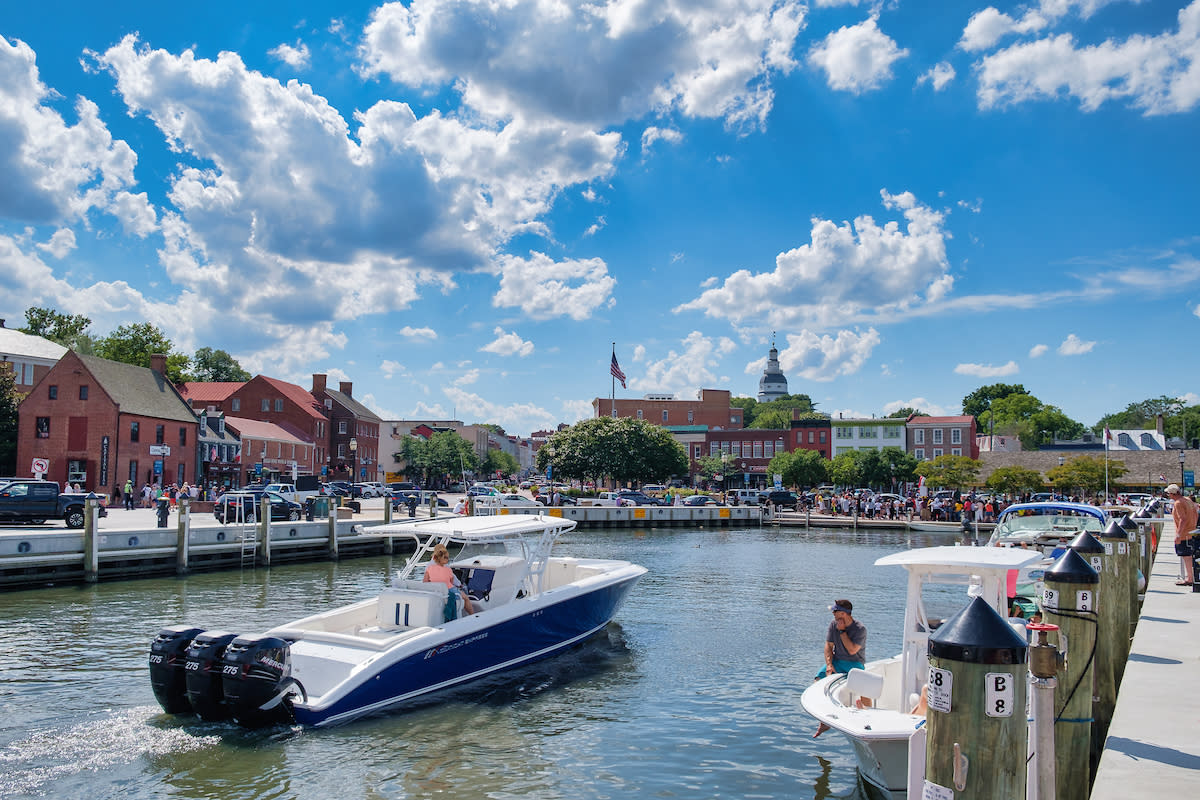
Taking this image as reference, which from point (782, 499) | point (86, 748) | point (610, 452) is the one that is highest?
point (610, 452)

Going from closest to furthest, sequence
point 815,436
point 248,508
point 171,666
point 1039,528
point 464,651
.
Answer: point 171,666 < point 464,651 < point 1039,528 < point 248,508 < point 815,436

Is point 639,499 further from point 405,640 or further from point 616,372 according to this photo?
point 405,640

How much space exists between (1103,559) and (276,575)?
950 inches

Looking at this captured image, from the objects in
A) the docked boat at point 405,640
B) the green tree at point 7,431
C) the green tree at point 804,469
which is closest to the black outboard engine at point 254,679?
the docked boat at point 405,640

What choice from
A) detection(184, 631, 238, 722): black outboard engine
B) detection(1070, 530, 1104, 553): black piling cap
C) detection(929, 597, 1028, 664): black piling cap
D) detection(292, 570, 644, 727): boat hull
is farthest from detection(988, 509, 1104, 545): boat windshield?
detection(929, 597, 1028, 664): black piling cap

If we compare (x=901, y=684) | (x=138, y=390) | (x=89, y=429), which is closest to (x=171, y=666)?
(x=901, y=684)

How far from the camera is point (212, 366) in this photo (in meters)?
110

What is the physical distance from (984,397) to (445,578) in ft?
478

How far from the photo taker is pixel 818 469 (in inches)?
3634

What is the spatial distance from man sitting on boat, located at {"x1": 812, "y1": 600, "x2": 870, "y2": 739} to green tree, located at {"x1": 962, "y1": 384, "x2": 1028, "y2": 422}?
140756 millimetres

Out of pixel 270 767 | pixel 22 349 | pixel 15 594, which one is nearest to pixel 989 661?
pixel 270 767

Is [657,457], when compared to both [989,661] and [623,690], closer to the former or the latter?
[623,690]

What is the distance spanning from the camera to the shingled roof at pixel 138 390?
52000 millimetres

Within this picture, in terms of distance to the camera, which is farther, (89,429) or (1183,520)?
(89,429)
